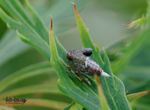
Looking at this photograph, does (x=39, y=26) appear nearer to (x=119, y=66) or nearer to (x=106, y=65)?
(x=106, y=65)

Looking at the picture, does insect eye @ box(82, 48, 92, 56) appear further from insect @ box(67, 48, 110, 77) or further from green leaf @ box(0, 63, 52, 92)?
green leaf @ box(0, 63, 52, 92)

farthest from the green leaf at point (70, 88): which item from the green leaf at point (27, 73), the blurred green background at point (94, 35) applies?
the green leaf at point (27, 73)

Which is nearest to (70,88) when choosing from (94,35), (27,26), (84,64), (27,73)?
(84,64)

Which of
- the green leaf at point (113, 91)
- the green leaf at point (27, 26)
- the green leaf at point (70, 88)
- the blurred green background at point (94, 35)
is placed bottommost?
the blurred green background at point (94, 35)

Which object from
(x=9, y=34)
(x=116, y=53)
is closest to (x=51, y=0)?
(x=9, y=34)

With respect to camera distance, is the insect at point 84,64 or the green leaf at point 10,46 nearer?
the insect at point 84,64

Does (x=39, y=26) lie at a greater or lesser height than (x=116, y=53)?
greater

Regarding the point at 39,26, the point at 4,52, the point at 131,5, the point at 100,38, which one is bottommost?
the point at 100,38

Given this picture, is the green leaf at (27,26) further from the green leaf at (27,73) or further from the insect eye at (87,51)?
the green leaf at (27,73)
